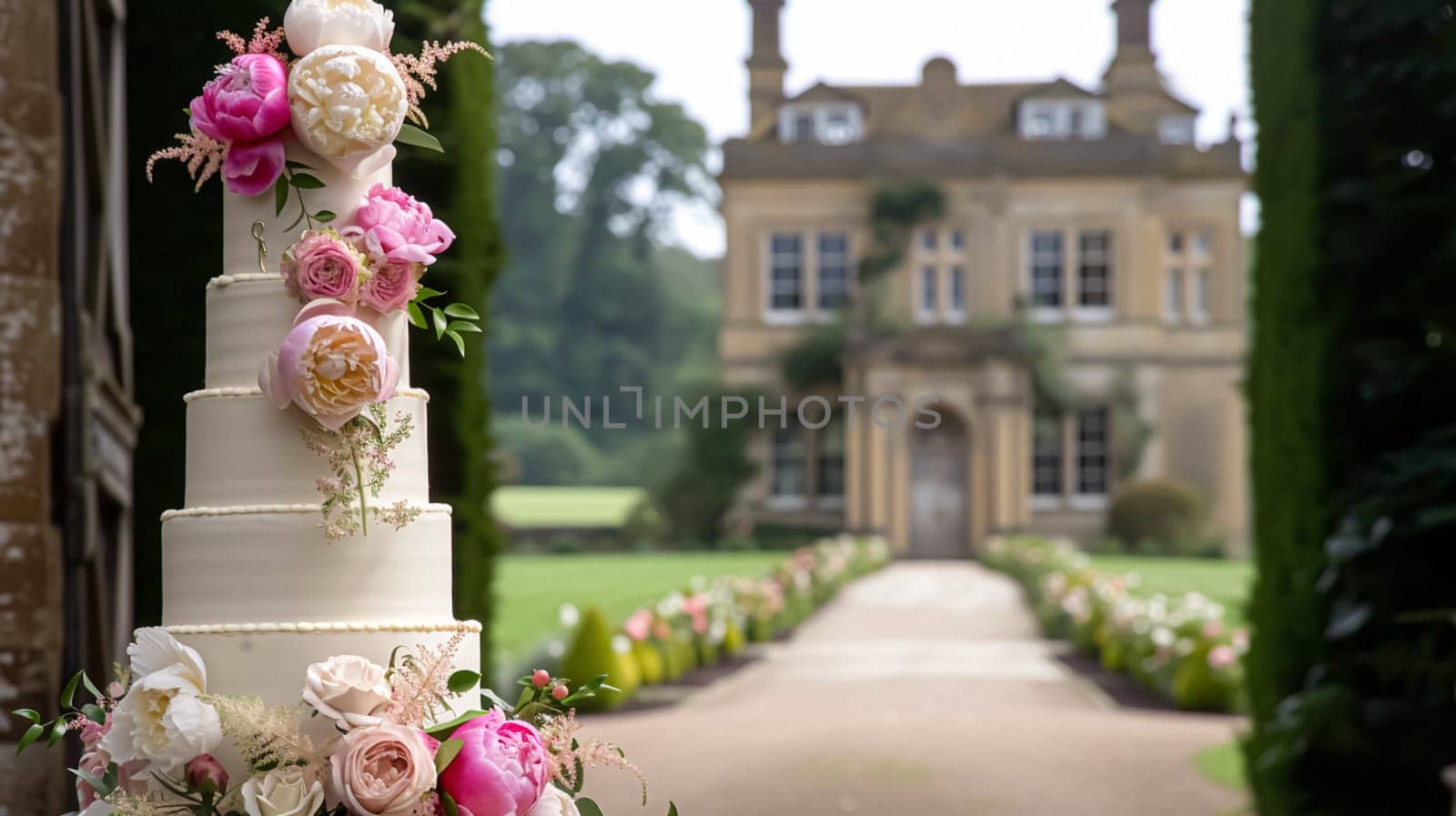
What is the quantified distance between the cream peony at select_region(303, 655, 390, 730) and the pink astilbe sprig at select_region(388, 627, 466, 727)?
2 centimetres

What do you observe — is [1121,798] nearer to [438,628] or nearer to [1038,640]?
[438,628]

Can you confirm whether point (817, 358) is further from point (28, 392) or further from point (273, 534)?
point (273, 534)

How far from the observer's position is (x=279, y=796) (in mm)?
2213

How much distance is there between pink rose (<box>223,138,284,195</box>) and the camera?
2.43 m

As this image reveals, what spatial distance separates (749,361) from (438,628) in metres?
23.0

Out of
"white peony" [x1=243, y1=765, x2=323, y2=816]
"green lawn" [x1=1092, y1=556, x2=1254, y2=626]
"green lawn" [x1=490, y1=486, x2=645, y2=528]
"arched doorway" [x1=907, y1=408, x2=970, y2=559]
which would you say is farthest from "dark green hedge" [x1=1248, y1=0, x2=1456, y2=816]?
"green lawn" [x1=490, y1=486, x2=645, y2=528]

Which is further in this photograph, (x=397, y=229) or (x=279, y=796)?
(x=397, y=229)

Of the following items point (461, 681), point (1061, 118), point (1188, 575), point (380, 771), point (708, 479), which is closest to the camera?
point (380, 771)

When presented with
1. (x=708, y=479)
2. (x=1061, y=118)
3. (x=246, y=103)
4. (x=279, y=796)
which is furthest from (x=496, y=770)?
(x=1061, y=118)

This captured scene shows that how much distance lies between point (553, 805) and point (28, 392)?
2750 mm

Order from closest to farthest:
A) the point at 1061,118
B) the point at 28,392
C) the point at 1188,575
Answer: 1. the point at 28,392
2. the point at 1188,575
3. the point at 1061,118

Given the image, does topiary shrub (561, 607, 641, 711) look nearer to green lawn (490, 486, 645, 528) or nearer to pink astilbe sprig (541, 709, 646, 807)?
pink astilbe sprig (541, 709, 646, 807)

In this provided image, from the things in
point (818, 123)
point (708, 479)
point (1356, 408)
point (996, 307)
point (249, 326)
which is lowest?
point (708, 479)

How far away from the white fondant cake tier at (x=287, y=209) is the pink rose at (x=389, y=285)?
136 mm
